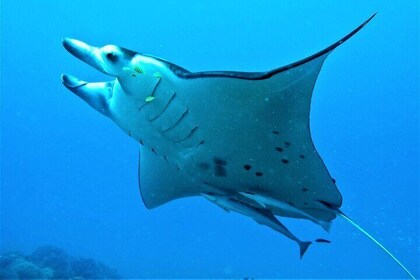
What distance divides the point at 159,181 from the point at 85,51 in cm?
147

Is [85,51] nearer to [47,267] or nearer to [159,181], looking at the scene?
[159,181]

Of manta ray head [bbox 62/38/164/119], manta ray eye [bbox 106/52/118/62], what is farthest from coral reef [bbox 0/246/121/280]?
manta ray eye [bbox 106/52/118/62]

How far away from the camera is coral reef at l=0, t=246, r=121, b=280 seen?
343 inches

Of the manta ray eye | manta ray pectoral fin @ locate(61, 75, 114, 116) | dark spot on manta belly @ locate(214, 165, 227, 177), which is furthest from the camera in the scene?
dark spot on manta belly @ locate(214, 165, 227, 177)

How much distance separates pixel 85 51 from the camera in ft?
7.47

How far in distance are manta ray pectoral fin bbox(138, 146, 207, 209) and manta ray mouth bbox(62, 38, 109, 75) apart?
962 millimetres

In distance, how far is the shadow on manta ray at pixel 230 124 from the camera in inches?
88.7

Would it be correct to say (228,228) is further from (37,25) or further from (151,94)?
(151,94)

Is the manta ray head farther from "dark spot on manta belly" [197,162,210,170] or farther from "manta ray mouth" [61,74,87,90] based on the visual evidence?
"dark spot on manta belly" [197,162,210,170]

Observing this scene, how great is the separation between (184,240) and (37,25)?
114 feet

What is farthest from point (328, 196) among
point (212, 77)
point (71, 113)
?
point (71, 113)

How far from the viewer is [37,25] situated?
44188mm

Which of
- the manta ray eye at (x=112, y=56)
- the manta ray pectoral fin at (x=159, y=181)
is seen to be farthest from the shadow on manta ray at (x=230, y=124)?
the manta ray pectoral fin at (x=159, y=181)

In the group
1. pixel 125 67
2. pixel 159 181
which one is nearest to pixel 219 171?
pixel 159 181
